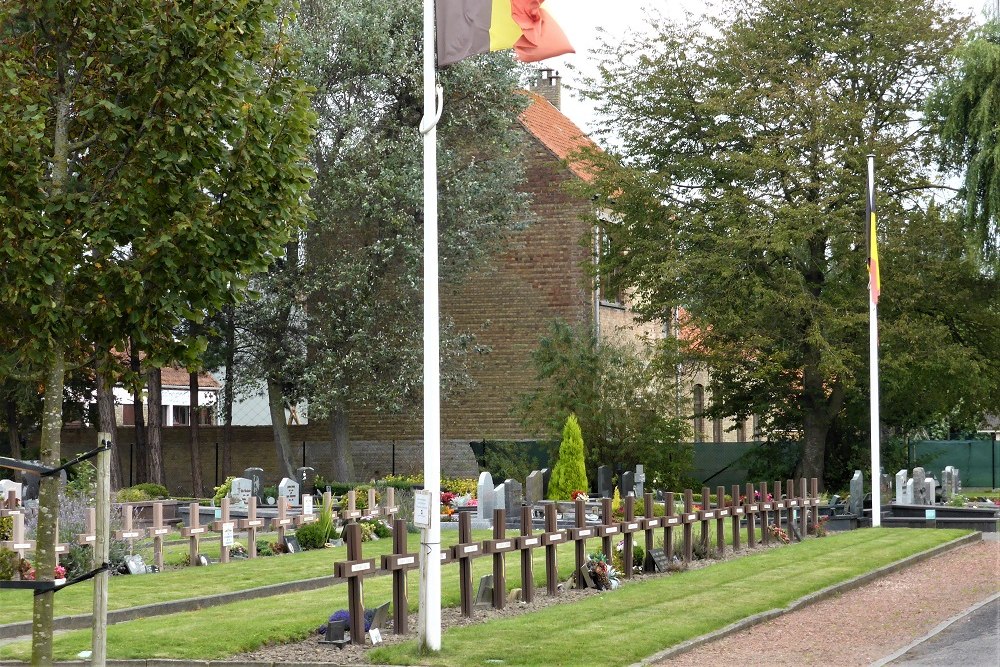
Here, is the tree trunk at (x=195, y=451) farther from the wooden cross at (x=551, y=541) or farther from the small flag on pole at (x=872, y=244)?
the wooden cross at (x=551, y=541)

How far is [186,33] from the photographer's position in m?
9.00

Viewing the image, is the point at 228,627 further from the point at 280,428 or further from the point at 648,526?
the point at 280,428

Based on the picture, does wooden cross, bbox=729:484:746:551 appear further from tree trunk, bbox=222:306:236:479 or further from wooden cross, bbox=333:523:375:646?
tree trunk, bbox=222:306:236:479

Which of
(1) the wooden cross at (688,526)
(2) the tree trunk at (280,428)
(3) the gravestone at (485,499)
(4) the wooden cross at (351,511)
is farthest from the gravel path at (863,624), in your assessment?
(2) the tree trunk at (280,428)

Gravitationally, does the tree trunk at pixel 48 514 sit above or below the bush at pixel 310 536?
above

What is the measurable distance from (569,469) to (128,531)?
46.5 feet

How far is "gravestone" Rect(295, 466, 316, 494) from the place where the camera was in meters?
32.7

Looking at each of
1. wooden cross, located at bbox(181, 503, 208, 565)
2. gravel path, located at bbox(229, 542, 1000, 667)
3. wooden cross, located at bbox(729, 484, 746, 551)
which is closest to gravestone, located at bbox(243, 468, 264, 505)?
wooden cross, located at bbox(181, 503, 208, 565)

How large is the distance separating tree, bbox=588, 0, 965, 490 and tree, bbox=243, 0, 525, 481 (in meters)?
3.78

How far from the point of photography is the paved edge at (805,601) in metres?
11.7

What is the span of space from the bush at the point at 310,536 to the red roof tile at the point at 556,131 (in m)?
17.4

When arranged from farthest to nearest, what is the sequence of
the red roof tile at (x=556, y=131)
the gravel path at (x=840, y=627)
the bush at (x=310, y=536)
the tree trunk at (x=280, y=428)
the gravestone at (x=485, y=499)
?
the red roof tile at (x=556, y=131) < the tree trunk at (x=280, y=428) < the gravestone at (x=485, y=499) < the bush at (x=310, y=536) < the gravel path at (x=840, y=627)

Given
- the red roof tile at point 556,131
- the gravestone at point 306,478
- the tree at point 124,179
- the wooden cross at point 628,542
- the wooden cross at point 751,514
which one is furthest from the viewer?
the red roof tile at point 556,131

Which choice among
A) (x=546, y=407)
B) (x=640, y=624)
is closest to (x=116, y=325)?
(x=640, y=624)
